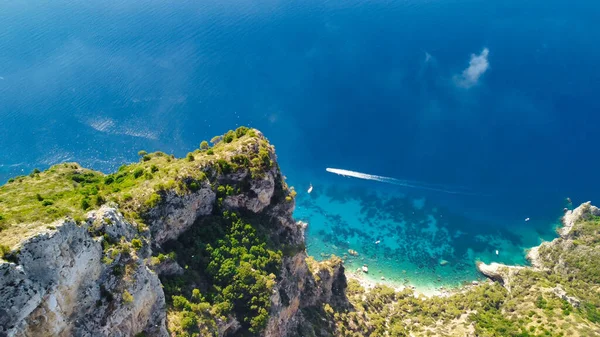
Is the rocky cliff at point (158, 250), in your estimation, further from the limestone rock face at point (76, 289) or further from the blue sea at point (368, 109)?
the blue sea at point (368, 109)

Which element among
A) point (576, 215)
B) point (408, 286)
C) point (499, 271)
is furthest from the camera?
point (576, 215)

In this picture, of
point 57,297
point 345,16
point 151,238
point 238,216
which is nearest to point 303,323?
point 238,216

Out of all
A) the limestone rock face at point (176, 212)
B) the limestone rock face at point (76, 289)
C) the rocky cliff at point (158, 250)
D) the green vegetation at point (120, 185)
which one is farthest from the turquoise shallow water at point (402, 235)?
the limestone rock face at point (76, 289)

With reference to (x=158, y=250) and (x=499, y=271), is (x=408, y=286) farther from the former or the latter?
(x=158, y=250)

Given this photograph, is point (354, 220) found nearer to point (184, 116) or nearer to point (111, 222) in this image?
point (184, 116)

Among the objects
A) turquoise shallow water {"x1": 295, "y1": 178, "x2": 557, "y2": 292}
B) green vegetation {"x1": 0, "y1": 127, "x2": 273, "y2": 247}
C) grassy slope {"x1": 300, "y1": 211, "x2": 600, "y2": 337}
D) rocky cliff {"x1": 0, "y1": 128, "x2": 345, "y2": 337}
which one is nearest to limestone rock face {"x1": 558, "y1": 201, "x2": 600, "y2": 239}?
turquoise shallow water {"x1": 295, "y1": 178, "x2": 557, "y2": 292}

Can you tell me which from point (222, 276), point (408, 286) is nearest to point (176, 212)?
point (222, 276)

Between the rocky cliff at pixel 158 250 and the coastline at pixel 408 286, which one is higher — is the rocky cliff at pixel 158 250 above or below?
below
